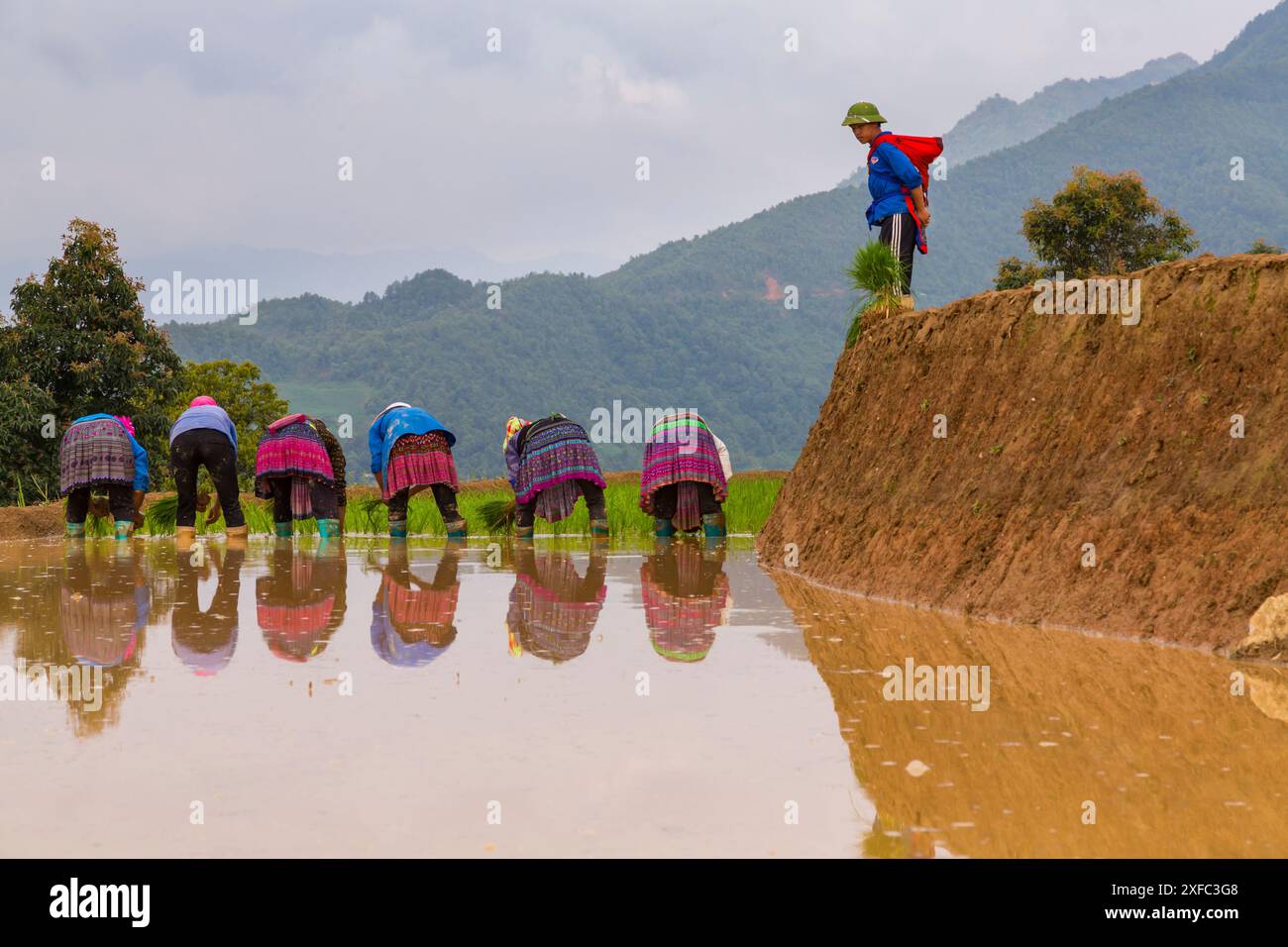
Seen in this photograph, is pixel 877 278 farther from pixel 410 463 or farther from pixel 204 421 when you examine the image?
pixel 204 421

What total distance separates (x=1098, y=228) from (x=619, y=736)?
4468 centimetres

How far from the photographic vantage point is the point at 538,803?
462cm

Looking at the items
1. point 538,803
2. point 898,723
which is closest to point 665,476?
point 898,723

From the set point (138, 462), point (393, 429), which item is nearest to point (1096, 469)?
point (393, 429)

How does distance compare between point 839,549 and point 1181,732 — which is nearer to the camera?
point 1181,732

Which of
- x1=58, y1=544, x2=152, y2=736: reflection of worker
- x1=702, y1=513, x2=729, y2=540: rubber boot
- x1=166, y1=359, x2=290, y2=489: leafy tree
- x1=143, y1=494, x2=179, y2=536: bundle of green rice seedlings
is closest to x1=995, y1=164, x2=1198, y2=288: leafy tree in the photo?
x1=166, y1=359, x2=290, y2=489: leafy tree

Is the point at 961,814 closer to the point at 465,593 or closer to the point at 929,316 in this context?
the point at 465,593

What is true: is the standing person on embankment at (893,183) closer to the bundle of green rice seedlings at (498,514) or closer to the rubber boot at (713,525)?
the rubber boot at (713,525)

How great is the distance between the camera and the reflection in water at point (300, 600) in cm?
838

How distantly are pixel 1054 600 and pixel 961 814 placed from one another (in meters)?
4.38

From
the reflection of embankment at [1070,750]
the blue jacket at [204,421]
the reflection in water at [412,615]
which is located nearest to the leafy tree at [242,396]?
the blue jacket at [204,421]

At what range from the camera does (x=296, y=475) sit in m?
17.8

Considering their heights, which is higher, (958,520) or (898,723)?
(958,520)

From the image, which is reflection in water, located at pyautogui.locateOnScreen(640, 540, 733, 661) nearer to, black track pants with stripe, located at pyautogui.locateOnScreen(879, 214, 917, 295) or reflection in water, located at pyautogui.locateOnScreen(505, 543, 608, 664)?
reflection in water, located at pyautogui.locateOnScreen(505, 543, 608, 664)
